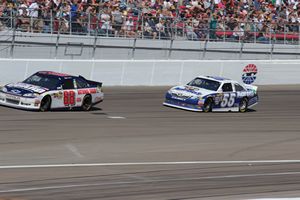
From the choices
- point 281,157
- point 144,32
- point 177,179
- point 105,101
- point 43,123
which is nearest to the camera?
point 177,179

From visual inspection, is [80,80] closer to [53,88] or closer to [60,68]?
[53,88]

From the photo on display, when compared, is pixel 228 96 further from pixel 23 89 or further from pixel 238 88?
pixel 23 89

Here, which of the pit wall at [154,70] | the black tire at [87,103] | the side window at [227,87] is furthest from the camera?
the pit wall at [154,70]

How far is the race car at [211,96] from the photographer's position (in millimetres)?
26203

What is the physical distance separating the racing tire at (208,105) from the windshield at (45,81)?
505 centimetres

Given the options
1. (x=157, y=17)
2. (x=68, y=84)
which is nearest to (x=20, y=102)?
(x=68, y=84)

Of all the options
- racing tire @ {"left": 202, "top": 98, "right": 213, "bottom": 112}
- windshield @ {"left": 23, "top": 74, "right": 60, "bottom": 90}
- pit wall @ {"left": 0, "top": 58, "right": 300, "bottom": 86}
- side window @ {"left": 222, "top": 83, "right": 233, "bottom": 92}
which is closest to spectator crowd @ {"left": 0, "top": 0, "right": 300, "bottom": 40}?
pit wall @ {"left": 0, "top": 58, "right": 300, "bottom": 86}

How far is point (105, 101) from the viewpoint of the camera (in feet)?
89.9

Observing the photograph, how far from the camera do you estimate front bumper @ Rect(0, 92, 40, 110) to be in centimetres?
2292

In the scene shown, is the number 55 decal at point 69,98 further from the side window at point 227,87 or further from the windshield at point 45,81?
the side window at point 227,87

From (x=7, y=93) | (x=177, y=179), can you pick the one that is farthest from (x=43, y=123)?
(x=177, y=179)

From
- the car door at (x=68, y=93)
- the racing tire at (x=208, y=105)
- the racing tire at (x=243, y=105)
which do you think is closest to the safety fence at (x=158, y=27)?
the car door at (x=68, y=93)

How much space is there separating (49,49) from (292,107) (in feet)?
30.1

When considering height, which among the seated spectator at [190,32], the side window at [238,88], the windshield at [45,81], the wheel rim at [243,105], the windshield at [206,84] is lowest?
the wheel rim at [243,105]
